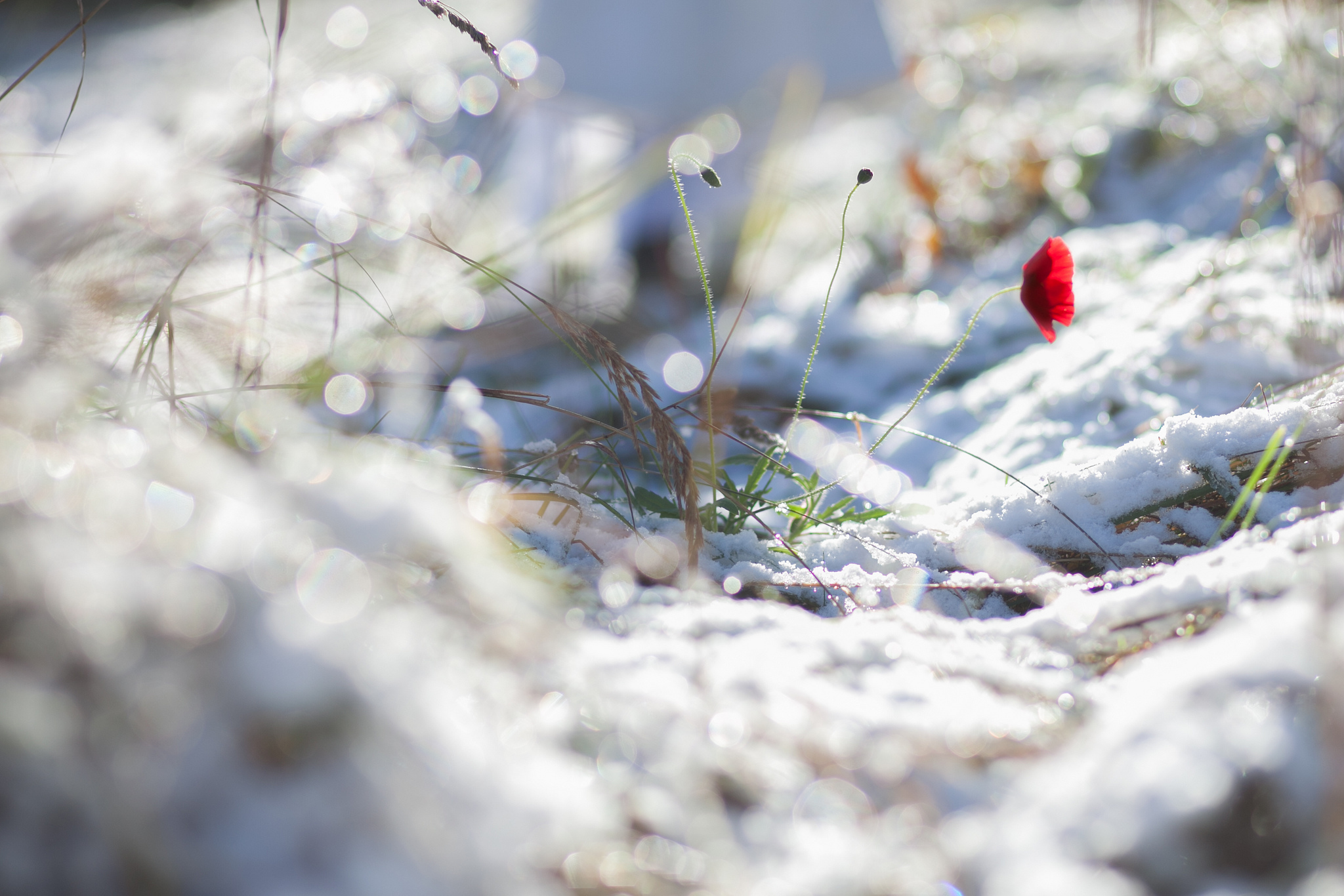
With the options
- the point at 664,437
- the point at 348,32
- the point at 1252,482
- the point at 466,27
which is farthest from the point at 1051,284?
the point at 348,32

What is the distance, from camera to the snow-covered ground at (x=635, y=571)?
36cm

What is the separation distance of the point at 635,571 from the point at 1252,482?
607 mm

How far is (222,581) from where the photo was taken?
38 centimetres

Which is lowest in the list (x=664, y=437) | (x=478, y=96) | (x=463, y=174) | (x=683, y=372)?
(x=683, y=372)

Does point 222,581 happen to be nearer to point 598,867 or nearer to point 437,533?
point 437,533

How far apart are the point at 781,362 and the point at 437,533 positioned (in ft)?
4.25

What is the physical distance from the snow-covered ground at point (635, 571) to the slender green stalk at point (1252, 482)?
0.06ft

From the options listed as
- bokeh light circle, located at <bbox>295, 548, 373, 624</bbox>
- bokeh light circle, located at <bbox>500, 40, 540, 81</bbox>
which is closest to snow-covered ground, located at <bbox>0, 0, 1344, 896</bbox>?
bokeh light circle, located at <bbox>295, 548, 373, 624</bbox>

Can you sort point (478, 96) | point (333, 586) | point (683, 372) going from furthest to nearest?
point (478, 96) < point (683, 372) < point (333, 586)

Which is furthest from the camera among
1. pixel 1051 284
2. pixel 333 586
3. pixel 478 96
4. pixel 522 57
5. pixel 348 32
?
pixel 478 96

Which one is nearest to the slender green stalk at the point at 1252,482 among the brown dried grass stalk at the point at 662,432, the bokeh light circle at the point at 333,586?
the brown dried grass stalk at the point at 662,432

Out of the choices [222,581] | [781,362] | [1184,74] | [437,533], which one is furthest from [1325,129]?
[222,581]

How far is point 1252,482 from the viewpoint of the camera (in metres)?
0.76

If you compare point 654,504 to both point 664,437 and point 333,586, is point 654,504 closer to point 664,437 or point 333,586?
point 664,437
